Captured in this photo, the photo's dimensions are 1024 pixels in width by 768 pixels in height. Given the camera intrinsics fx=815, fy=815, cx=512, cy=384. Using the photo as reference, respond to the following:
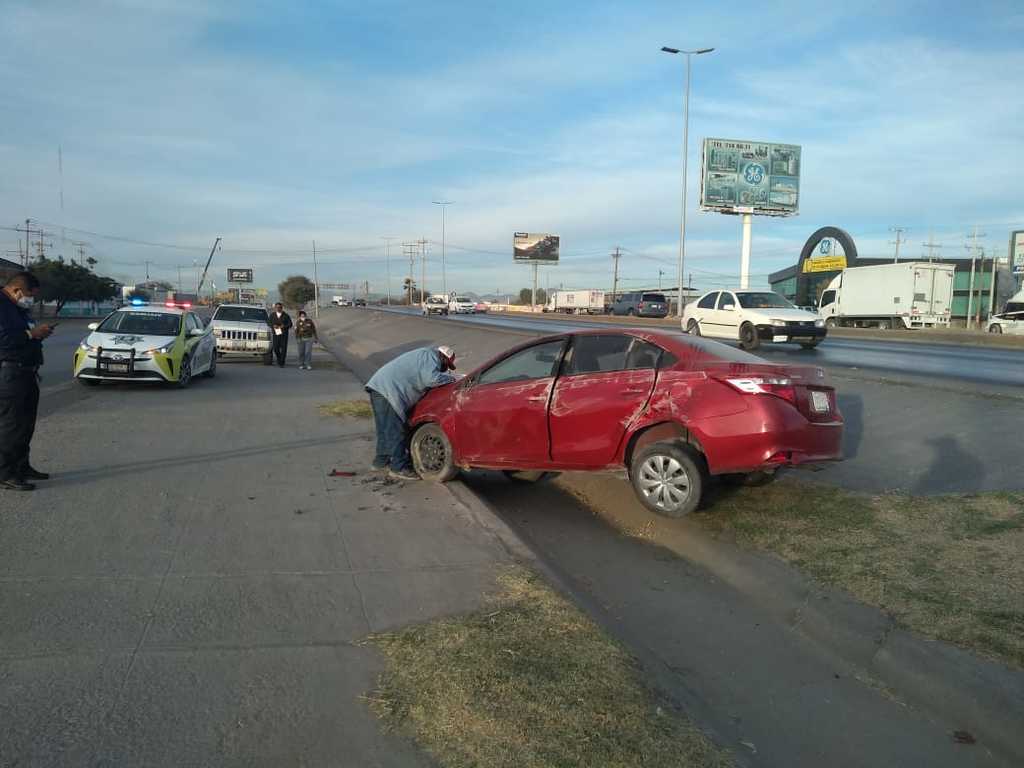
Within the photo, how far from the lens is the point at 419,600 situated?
4.89 m

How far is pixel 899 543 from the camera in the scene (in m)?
5.74

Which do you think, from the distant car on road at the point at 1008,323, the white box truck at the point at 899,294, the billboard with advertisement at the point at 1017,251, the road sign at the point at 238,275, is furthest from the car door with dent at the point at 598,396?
the road sign at the point at 238,275

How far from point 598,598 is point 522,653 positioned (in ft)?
5.06

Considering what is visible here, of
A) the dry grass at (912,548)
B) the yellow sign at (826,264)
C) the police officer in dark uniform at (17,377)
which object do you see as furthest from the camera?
the yellow sign at (826,264)

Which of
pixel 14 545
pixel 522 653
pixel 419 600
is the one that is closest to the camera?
pixel 522 653

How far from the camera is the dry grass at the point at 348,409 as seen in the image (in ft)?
40.5

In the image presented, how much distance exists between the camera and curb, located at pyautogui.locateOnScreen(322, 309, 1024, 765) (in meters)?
3.80

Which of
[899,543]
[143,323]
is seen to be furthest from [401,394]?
[143,323]

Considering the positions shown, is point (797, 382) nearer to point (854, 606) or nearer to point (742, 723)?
point (854, 606)

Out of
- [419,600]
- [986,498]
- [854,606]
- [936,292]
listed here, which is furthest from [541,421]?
[936,292]

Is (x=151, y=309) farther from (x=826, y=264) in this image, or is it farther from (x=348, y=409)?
(x=826, y=264)

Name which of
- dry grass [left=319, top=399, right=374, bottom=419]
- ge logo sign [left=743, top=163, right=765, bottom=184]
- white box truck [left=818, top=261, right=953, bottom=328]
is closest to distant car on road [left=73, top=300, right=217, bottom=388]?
dry grass [left=319, top=399, right=374, bottom=419]

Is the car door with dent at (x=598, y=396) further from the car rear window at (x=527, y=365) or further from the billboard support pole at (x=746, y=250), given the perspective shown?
the billboard support pole at (x=746, y=250)

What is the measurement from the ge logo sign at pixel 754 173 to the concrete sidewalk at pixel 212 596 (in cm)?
5104
